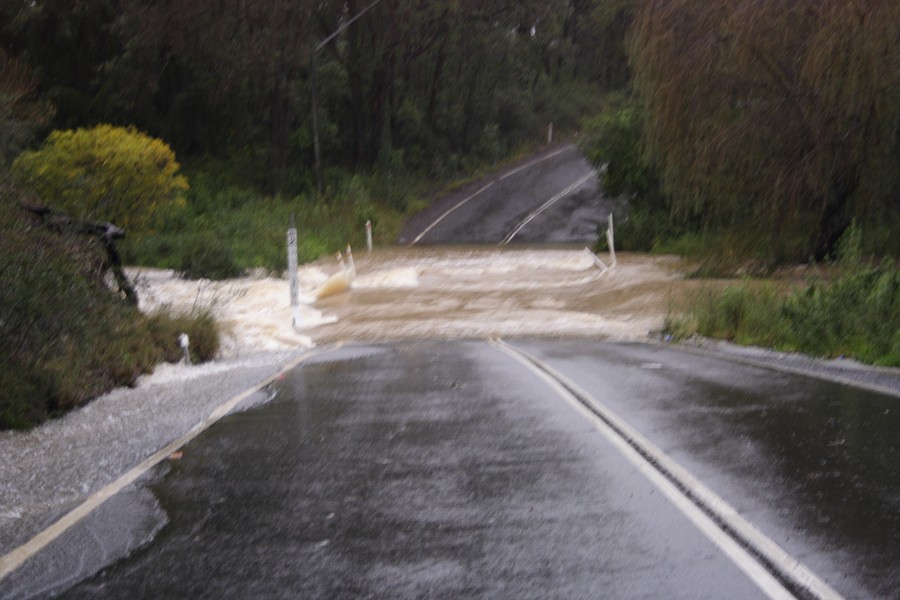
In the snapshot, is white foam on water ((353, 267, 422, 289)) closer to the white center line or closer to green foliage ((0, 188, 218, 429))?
green foliage ((0, 188, 218, 429))

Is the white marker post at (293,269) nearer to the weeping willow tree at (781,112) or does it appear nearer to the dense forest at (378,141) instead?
the dense forest at (378,141)

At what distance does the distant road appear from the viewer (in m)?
53.4

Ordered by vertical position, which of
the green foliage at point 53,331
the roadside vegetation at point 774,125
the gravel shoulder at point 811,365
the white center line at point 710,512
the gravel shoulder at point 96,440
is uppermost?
the roadside vegetation at point 774,125

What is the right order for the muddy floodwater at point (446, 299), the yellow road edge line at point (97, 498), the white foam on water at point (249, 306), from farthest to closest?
the muddy floodwater at point (446, 299) → the white foam on water at point (249, 306) → the yellow road edge line at point (97, 498)

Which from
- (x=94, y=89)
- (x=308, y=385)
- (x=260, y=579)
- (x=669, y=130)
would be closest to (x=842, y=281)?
(x=308, y=385)

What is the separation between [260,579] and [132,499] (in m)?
2.26

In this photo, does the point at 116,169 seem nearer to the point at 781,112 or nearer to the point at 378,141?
the point at 781,112

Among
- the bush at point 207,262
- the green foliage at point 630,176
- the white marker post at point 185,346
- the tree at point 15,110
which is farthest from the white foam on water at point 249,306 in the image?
the green foliage at point 630,176

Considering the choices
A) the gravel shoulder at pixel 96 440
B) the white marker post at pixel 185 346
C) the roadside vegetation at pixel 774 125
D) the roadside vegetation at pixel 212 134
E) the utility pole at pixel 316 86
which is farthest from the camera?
the utility pole at pixel 316 86

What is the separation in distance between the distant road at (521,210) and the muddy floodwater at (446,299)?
11942 millimetres

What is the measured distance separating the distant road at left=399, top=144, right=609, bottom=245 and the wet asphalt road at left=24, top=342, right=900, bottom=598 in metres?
Result: 39.8

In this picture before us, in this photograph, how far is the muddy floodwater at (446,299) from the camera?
23203 mm

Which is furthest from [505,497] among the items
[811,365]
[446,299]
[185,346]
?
[446,299]

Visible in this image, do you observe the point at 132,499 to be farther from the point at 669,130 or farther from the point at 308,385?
the point at 669,130
